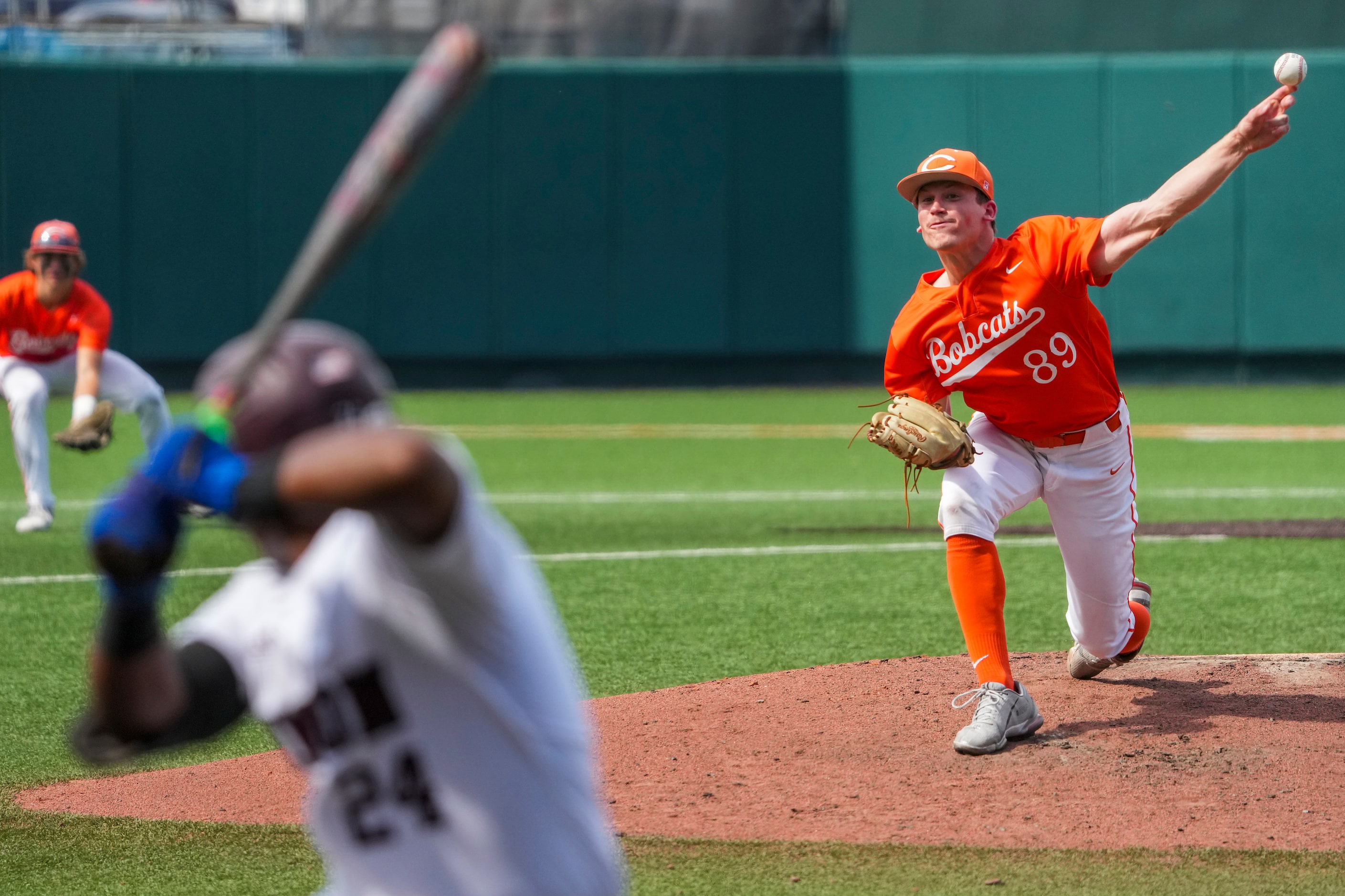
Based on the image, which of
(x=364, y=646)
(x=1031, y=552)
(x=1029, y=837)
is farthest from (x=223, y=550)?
(x=364, y=646)

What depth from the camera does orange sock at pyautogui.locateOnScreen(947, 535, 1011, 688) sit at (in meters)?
5.13

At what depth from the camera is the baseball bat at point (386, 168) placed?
2135mm

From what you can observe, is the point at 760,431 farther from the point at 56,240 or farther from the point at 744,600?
the point at 744,600

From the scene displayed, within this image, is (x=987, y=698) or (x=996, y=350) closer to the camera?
(x=987, y=698)

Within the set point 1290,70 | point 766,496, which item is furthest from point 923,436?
point 766,496

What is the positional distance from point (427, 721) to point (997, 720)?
309 centimetres

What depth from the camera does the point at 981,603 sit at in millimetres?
5129

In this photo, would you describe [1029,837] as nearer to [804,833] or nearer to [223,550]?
[804,833]

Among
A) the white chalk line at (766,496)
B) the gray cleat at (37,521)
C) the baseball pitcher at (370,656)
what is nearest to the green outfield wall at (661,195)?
the white chalk line at (766,496)

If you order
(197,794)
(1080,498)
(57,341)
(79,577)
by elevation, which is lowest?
(79,577)

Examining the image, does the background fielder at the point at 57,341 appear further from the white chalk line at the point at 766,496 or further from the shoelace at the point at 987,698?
the shoelace at the point at 987,698

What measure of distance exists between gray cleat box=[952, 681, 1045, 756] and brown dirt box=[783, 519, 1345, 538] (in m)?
5.02

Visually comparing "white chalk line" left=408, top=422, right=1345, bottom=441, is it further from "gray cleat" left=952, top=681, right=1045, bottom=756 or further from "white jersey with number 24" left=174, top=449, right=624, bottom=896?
"white jersey with number 24" left=174, top=449, right=624, bottom=896

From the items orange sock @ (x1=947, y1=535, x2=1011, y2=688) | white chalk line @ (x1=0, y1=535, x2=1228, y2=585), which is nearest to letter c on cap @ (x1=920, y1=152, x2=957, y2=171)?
orange sock @ (x1=947, y1=535, x2=1011, y2=688)
